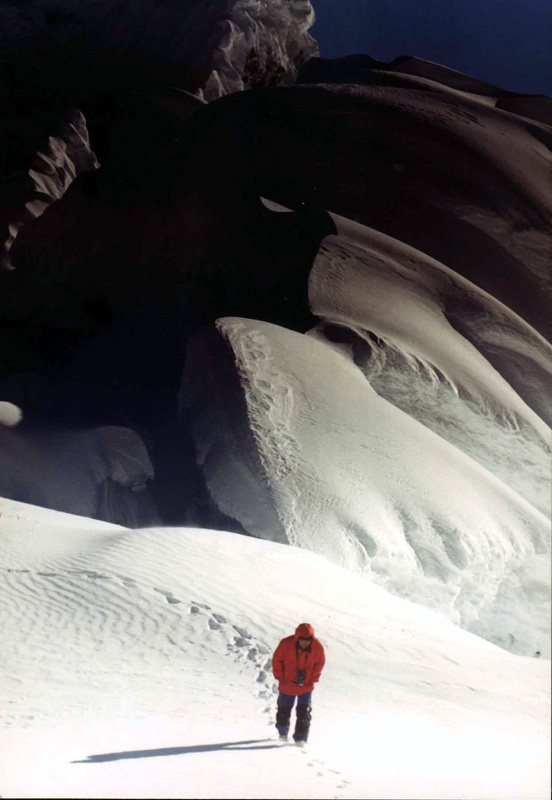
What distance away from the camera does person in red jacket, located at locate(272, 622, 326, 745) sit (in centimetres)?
339

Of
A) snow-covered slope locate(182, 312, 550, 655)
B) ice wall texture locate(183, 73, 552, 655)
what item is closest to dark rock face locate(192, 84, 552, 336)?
ice wall texture locate(183, 73, 552, 655)

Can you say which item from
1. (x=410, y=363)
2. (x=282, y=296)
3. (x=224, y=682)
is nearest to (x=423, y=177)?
(x=282, y=296)

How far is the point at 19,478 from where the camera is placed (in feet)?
30.1

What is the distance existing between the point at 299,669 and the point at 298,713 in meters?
0.25

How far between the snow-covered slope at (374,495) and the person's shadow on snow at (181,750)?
3.25m

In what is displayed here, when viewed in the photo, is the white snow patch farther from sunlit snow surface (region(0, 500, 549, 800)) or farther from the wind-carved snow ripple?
sunlit snow surface (region(0, 500, 549, 800))

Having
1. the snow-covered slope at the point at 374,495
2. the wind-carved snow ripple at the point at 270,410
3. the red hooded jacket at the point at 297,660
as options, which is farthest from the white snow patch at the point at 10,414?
the red hooded jacket at the point at 297,660

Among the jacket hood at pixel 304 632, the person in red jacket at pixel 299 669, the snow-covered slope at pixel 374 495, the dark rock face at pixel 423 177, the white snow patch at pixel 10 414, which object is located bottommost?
the person in red jacket at pixel 299 669

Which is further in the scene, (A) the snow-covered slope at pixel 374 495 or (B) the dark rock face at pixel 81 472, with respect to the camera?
(B) the dark rock face at pixel 81 472

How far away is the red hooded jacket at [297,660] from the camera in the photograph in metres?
3.39

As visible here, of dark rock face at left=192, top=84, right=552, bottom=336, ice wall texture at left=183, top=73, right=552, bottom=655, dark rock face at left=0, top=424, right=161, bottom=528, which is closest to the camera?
ice wall texture at left=183, top=73, right=552, bottom=655

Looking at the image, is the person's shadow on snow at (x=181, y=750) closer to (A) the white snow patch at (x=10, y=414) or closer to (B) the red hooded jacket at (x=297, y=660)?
(B) the red hooded jacket at (x=297, y=660)

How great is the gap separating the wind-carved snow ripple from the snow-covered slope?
0.05ft

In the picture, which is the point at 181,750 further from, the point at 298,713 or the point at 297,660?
the point at 297,660
